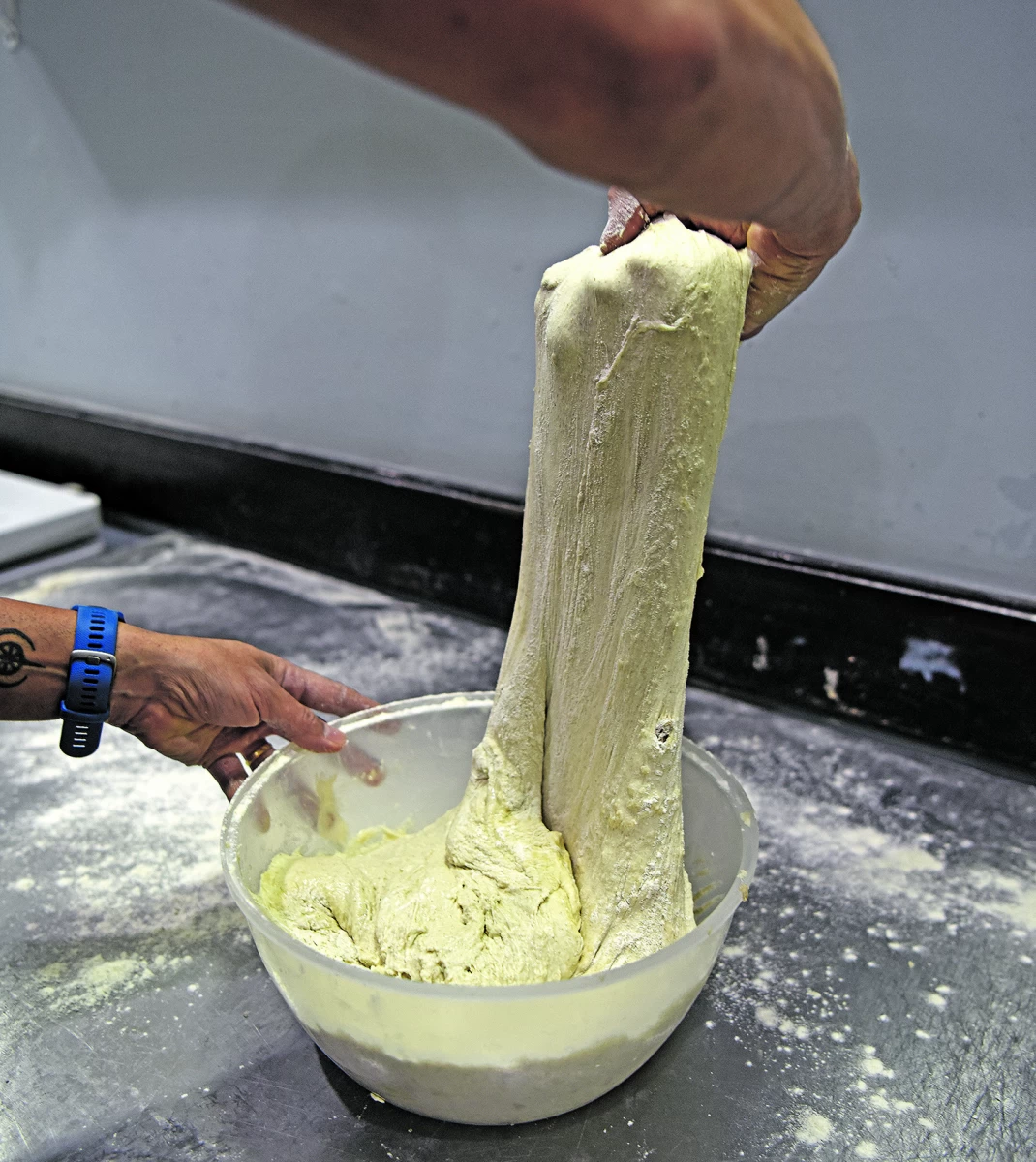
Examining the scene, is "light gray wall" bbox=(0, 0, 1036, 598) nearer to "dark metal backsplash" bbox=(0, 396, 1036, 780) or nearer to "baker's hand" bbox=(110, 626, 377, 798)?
"dark metal backsplash" bbox=(0, 396, 1036, 780)

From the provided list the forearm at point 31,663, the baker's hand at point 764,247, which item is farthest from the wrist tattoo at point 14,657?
the baker's hand at point 764,247

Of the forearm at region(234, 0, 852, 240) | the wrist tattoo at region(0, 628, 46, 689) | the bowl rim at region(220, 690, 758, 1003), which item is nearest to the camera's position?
the forearm at region(234, 0, 852, 240)

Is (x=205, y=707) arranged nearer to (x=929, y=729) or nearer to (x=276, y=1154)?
(x=276, y=1154)

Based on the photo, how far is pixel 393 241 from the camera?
1289 mm

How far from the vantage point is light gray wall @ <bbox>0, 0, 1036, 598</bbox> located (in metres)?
0.91

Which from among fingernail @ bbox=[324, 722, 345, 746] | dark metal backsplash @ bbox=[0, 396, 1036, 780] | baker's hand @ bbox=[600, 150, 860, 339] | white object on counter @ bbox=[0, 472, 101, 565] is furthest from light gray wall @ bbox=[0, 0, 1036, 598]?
fingernail @ bbox=[324, 722, 345, 746]

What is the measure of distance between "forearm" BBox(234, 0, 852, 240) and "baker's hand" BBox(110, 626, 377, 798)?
525 mm

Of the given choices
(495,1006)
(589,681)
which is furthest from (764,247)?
(495,1006)

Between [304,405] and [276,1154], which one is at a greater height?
[304,405]

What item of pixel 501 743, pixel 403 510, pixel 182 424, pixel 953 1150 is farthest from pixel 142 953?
pixel 182 424

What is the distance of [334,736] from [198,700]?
0.36ft

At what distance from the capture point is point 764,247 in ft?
1.81

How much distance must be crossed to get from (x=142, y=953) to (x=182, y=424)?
1091mm

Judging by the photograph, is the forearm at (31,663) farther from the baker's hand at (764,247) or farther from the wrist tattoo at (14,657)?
the baker's hand at (764,247)
